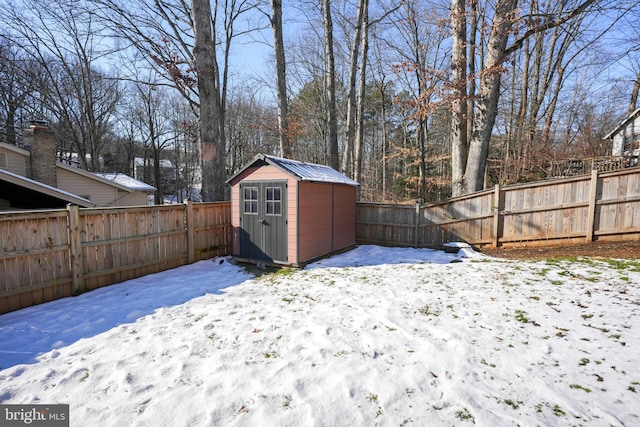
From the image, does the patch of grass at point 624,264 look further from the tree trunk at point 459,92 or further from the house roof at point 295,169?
the house roof at point 295,169

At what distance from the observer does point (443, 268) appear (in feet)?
20.2

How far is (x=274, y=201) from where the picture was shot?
6934mm

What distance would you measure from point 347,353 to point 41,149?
1421 cm

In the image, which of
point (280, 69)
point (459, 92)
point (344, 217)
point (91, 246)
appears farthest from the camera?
point (280, 69)

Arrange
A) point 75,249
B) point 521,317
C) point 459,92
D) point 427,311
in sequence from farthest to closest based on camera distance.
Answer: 1. point 459,92
2. point 75,249
3. point 427,311
4. point 521,317

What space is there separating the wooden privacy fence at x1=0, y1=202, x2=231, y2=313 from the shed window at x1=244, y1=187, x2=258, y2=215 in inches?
41.4

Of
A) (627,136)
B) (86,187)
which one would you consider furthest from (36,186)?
(627,136)

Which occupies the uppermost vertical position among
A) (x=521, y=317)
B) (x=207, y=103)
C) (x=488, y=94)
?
(x=488, y=94)

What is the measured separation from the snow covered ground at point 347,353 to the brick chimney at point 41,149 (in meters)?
9.65

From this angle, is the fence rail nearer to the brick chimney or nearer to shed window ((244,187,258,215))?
shed window ((244,187,258,215))

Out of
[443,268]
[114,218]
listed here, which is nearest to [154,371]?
[114,218]

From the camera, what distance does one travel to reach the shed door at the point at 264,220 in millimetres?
6855

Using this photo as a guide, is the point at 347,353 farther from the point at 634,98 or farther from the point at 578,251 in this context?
the point at 634,98

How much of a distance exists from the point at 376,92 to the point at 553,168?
10.8 meters
